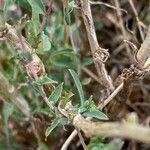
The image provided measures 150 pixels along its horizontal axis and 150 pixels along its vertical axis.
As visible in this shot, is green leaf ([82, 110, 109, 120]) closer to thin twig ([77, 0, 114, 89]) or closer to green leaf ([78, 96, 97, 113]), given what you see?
green leaf ([78, 96, 97, 113])

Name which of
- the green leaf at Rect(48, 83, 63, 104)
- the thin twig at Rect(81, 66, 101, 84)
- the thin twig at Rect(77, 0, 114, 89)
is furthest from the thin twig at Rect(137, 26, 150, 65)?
the thin twig at Rect(81, 66, 101, 84)

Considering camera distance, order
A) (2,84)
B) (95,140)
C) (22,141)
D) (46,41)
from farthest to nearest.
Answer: (22,141) < (2,84) < (46,41) < (95,140)

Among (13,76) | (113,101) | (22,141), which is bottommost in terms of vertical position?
(22,141)

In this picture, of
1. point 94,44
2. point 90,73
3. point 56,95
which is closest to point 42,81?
point 56,95

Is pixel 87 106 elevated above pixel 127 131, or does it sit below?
below

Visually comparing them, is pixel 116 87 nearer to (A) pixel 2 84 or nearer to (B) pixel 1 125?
(A) pixel 2 84

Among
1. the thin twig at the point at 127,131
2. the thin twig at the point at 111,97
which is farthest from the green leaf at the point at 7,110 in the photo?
the thin twig at the point at 127,131

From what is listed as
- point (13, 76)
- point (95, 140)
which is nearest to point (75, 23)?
point (13, 76)

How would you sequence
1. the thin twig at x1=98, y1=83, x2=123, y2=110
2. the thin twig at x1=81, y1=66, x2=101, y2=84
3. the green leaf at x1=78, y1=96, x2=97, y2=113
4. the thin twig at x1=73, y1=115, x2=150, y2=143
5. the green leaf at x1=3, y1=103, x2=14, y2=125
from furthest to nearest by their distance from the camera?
1. the thin twig at x1=81, y1=66, x2=101, y2=84
2. the green leaf at x1=3, y1=103, x2=14, y2=125
3. the thin twig at x1=98, y1=83, x2=123, y2=110
4. the green leaf at x1=78, y1=96, x2=97, y2=113
5. the thin twig at x1=73, y1=115, x2=150, y2=143

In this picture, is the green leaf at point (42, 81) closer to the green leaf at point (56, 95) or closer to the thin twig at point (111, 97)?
the green leaf at point (56, 95)

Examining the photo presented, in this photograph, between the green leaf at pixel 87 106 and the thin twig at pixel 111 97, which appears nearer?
the green leaf at pixel 87 106

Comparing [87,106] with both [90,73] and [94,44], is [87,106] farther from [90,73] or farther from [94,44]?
[90,73]
